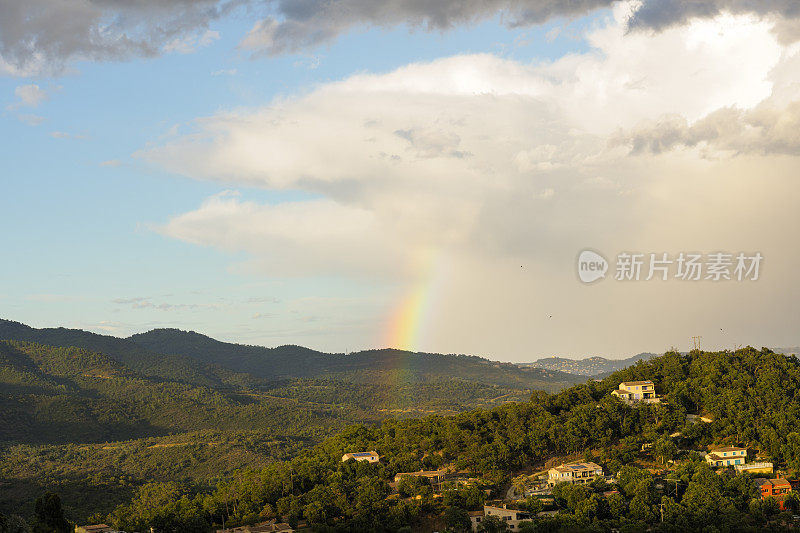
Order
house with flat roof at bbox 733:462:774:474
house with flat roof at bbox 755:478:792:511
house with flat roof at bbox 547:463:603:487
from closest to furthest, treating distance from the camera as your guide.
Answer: house with flat roof at bbox 755:478:792:511, house with flat roof at bbox 547:463:603:487, house with flat roof at bbox 733:462:774:474

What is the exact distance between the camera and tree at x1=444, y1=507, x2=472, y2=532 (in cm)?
4356

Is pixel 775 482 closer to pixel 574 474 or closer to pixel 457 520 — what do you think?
pixel 574 474

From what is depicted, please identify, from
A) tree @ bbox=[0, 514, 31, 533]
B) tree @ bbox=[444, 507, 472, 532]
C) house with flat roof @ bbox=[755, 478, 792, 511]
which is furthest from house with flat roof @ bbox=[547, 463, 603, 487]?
tree @ bbox=[0, 514, 31, 533]

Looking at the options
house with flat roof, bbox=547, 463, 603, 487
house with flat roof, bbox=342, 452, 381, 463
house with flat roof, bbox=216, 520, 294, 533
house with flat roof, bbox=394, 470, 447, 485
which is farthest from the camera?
house with flat roof, bbox=342, 452, 381, 463

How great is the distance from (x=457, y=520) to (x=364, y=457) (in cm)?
1541

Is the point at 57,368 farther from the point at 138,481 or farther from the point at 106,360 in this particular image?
the point at 138,481

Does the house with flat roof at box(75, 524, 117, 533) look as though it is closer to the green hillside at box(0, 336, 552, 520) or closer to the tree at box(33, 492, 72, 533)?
the tree at box(33, 492, 72, 533)

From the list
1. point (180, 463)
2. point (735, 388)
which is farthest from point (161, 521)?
point (180, 463)

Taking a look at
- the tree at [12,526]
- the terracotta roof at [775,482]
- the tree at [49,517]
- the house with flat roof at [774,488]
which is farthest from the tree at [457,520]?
the tree at [12,526]

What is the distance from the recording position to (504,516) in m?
44.2

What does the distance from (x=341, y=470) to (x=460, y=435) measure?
9915mm

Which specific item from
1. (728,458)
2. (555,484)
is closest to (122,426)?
(555,484)

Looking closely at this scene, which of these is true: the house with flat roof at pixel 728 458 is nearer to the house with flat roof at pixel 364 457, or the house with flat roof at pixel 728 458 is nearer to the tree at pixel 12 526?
the house with flat roof at pixel 364 457

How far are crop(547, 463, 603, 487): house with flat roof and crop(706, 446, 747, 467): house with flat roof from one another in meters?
8.11
